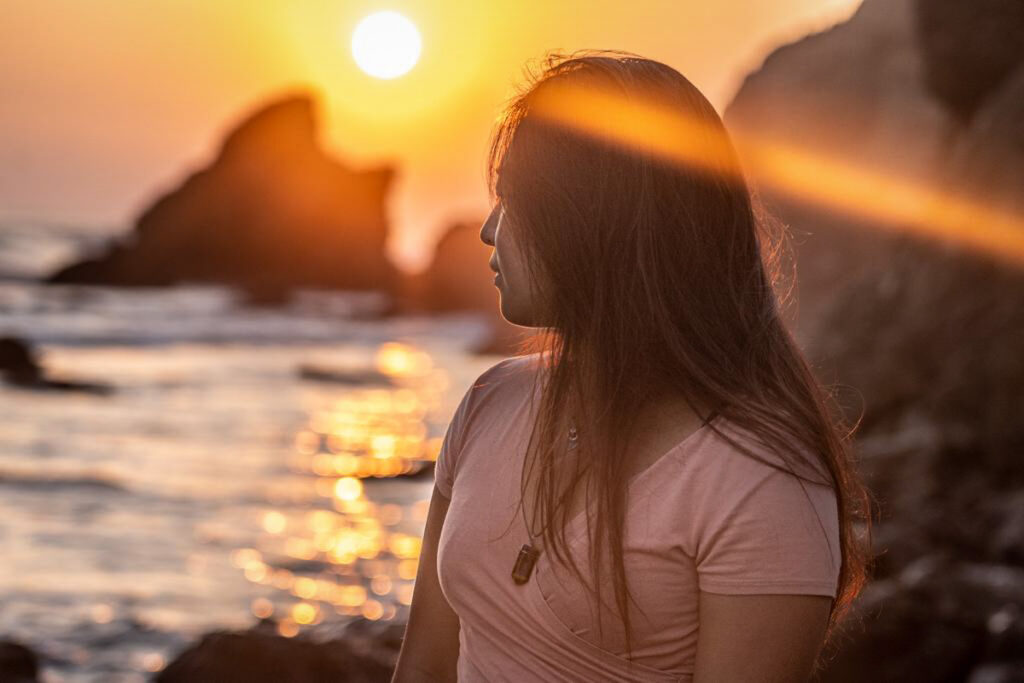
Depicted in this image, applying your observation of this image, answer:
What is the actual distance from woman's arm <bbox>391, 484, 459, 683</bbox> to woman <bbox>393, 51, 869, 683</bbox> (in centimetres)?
19

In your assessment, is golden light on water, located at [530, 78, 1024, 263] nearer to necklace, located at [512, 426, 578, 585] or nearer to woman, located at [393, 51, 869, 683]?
woman, located at [393, 51, 869, 683]

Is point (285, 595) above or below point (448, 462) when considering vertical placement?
below

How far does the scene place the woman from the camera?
6.35ft

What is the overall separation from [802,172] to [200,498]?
27.0 meters

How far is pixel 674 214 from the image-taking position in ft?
6.86

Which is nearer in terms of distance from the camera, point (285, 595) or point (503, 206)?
point (503, 206)

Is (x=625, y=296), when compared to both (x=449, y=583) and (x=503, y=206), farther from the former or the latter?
(x=449, y=583)

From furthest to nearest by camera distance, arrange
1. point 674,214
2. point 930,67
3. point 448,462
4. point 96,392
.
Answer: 1. point 96,392
2. point 930,67
3. point 448,462
4. point 674,214

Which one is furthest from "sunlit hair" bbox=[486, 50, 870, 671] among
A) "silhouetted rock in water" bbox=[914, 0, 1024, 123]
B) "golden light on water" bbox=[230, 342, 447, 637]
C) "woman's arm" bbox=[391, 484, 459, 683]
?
"silhouetted rock in water" bbox=[914, 0, 1024, 123]

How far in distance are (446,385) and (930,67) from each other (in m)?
17.2

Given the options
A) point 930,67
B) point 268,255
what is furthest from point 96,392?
point 268,255

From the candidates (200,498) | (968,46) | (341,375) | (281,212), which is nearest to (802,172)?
(341,375)

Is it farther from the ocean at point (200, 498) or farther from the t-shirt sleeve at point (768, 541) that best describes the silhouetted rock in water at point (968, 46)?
the t-shirt sleeve at point (768, 541)

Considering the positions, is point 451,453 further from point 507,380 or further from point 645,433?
point 645,433
